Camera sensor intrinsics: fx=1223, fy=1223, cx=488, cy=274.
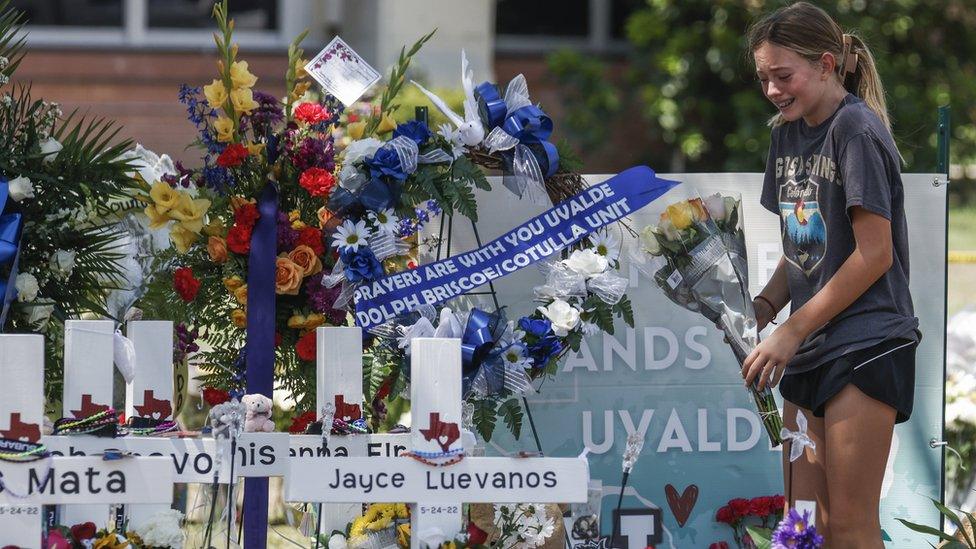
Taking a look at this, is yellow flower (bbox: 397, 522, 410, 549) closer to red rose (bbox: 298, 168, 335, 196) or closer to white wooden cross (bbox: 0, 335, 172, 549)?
white wooden cross (bbox: 0, 335, 172, 549)

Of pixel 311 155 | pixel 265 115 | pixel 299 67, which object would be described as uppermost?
pixel 299 67

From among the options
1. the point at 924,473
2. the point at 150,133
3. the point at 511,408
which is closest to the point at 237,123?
the point at 511,408

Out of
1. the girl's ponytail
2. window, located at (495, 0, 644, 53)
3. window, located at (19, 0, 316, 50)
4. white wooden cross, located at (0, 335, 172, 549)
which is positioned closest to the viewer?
white wooden cross, located at (0, 335, 172, 549)

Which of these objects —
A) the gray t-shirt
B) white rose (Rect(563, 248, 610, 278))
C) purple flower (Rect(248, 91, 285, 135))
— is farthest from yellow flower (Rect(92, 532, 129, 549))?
the gray t-shirt

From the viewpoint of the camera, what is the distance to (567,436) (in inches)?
146

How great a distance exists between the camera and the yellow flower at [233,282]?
322 cm

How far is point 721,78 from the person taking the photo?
8750 millimetres

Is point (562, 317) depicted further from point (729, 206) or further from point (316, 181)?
point (316, 181)

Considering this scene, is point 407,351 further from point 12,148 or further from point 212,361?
point 12,148

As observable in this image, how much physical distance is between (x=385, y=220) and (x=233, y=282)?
0.44 m

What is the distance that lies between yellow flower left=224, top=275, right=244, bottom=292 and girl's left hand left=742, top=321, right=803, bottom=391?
4.48 ft

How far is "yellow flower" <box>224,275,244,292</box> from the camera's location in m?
3.22

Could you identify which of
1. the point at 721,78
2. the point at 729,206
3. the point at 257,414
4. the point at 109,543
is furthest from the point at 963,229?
the point at 109,543

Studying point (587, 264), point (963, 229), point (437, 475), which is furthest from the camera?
point (963, 229)
